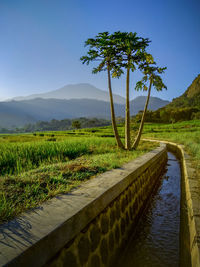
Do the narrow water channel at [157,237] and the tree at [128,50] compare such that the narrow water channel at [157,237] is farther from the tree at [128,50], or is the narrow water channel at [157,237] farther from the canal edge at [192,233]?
the tree at [128,50]

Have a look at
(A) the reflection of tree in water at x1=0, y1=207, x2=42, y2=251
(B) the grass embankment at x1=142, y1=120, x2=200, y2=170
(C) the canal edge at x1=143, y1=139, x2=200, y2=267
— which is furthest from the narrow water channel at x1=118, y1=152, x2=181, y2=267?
(A) the reflection of tree in water at x1=0, y1=207, x2=42, y2=251

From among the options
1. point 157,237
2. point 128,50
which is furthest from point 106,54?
point 157,237

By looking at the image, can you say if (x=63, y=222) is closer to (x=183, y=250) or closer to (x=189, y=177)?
(x=183, y=250)

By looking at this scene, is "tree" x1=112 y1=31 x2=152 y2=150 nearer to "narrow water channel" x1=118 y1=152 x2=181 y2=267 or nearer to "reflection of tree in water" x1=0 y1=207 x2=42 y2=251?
"narrow water channel" x1=118 y1=152 x2=181 y2=267

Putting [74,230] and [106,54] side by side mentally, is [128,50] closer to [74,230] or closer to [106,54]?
[106,54]

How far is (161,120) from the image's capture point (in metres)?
56.3

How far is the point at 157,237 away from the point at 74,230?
236 cm

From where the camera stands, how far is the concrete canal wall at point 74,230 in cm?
147

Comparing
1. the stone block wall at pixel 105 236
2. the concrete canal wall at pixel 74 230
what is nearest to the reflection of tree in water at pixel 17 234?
the concrete canal wall at pixel 74 230

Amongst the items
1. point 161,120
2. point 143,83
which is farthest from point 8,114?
point 143,83

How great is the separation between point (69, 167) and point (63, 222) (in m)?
2.48

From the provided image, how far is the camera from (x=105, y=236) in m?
2.58

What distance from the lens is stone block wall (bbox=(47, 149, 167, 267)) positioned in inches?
72.9

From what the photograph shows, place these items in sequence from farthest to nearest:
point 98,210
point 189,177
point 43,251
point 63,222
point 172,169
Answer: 1. point 172,169
2. point 189,177
3. point 98,210
4. point 63,222
5. point 43,251
